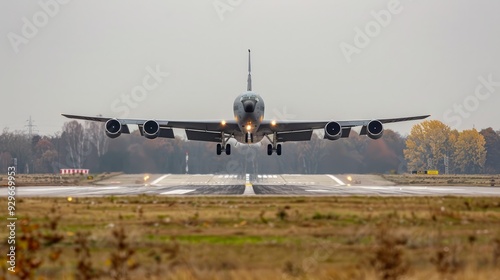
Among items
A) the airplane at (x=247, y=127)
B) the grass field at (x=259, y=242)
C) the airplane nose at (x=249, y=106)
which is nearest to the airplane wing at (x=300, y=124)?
the airplane at (x=247, y=127)

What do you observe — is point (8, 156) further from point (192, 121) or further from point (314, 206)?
point (314, 206)

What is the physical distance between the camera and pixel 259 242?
57.2 feet

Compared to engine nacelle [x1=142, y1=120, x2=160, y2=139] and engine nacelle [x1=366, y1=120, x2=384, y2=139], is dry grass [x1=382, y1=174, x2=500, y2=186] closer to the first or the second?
engine nacelle [x1=366, y1=120, x2=384, y2=139]

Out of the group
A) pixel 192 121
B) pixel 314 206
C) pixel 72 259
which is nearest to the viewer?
pixel 72 259

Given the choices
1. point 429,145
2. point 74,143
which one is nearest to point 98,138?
point 74,143

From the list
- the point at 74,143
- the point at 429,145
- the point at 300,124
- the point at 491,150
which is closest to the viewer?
the point at 300,124

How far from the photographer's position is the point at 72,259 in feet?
51.2

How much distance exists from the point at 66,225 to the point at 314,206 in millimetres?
10811

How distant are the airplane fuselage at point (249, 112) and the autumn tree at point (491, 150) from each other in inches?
4246

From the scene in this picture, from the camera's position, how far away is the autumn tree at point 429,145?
13812 centimetres

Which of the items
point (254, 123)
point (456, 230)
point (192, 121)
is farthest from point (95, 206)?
point (192, 121)

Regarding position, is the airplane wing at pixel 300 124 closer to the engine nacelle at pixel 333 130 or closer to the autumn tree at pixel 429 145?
the engine nacelle at pixel 333 130

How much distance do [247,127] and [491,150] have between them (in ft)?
400

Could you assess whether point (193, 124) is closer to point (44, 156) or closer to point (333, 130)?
point (333, 130)
